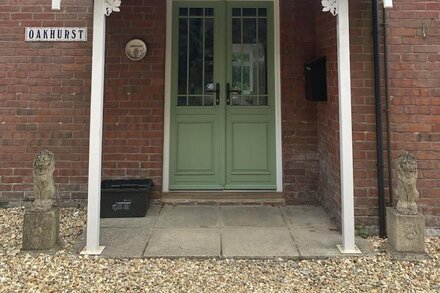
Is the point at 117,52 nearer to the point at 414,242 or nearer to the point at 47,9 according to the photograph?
the point at 47,9

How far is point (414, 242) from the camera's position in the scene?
3416 mm

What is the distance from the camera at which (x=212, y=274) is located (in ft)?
10.3

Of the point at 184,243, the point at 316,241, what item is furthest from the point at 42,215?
the point at 316,241

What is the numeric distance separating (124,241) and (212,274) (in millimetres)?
1070

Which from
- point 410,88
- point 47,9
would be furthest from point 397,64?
point 47,9

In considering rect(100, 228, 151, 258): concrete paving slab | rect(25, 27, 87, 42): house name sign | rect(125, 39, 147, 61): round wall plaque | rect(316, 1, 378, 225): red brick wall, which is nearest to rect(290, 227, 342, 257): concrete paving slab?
rect(316, 1, 378, 225): red brick wall

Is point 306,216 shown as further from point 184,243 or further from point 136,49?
point 136,49

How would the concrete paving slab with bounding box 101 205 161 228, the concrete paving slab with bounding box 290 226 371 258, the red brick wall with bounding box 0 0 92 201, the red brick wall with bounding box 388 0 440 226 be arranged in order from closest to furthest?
1. the concrete paving slab with bounding box 290 226 371 258
2. the red brick wall with bounding box 388 0 440 226
3. the concrete paving slab with bounding box 101 205 161 228
4. the red brick wall with bounding box 0 0 92 201

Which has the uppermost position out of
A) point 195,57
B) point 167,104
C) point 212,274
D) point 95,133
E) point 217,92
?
point 195,57

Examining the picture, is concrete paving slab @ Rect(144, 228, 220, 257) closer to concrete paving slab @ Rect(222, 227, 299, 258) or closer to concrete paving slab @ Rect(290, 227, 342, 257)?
concrete paving slab @ Rect(222, 227, 299, 258)

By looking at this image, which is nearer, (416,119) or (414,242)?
(414,242)

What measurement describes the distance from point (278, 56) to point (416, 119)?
1835 mm

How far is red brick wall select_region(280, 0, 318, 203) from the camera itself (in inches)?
195

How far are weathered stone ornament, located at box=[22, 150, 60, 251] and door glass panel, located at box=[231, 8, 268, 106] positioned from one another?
8.15 ft
